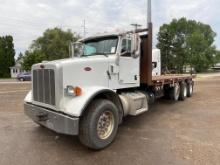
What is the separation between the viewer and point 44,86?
4609mm

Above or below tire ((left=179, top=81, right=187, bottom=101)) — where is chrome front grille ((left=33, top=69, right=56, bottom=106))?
above

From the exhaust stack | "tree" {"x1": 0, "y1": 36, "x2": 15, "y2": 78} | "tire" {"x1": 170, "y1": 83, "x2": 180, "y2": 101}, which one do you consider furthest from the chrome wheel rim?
"tree" {"x1": 0, "y1": 36, "x2": 15, "y2": 78}

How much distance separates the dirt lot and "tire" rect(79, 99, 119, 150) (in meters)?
0.19

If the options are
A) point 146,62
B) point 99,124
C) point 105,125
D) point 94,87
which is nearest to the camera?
point 99,124

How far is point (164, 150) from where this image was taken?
4309mm

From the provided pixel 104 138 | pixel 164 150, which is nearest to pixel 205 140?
pixel 164 150

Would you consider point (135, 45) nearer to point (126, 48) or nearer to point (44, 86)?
point (126, 48)

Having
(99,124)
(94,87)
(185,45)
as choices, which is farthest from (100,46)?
(185,45)

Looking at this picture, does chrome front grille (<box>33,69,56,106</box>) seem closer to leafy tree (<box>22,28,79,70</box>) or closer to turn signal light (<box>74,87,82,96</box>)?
turn signal light (<box>74,87,82,96</box>)

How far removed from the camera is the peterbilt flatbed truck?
423 cm

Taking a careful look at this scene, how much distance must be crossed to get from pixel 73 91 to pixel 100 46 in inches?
77.0

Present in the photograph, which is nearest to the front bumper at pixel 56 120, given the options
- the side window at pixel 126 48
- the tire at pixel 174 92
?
the side window at pixel 126 48

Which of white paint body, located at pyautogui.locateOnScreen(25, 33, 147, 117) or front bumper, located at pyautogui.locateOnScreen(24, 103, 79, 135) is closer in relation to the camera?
front bumper, located at pyautogui.locateOnScreen(24, 103, 79, 135)

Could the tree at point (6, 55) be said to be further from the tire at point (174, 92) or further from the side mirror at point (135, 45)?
the side mirror at point (135, 45)
